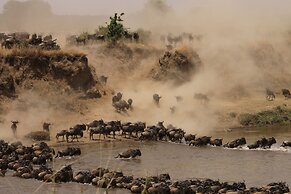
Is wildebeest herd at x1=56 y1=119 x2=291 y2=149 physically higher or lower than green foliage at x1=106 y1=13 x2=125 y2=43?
lower

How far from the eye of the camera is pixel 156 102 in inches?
1941

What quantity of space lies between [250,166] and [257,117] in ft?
57.5

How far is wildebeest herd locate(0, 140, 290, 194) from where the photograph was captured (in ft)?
76.1

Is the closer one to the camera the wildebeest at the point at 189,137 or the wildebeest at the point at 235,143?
the wildebeest at the point at 235,143

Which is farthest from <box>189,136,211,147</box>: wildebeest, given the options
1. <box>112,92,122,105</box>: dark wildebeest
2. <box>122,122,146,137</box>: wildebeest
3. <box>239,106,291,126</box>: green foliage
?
<box>112,92,122,105</box>: dark wildebeest

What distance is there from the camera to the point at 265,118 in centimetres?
4688

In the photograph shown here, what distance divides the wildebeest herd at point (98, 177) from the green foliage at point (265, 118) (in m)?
15.7

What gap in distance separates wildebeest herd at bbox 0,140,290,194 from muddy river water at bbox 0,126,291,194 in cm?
51

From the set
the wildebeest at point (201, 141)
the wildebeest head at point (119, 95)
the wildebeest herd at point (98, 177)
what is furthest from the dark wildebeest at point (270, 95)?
the wildebeest herd at point (98, 177)

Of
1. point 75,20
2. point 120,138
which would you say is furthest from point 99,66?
point 75,20

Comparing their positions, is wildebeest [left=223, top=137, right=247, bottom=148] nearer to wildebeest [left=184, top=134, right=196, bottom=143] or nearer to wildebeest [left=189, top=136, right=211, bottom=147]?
wildebeest [left=189, top=136, right=211, bottom=147]

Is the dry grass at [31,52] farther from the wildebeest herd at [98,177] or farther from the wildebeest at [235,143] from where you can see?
the wildebeest at [235,143]

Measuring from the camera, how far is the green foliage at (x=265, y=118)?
4644 centimetres

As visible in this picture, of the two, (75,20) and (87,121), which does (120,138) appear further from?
(75,20)
